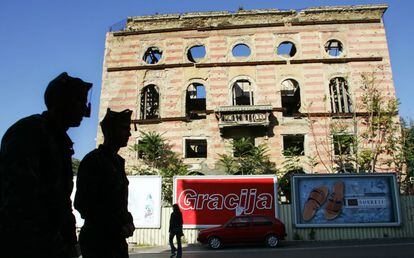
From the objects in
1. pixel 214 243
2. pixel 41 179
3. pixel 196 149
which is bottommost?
pixel 214 243

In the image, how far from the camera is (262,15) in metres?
23.8

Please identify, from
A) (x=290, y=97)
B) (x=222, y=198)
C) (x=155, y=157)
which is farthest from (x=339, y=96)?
(x=155, y=157)

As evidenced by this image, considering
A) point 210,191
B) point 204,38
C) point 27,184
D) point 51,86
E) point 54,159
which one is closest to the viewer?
point 27,184

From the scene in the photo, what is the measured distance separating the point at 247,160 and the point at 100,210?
697 inches

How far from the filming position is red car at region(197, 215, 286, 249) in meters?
13.9

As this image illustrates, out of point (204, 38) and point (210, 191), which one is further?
point (204, 38)

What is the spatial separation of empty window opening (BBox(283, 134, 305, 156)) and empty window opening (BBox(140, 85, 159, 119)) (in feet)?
28.9

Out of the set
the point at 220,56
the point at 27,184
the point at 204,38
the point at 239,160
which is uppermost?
the point at 204,38

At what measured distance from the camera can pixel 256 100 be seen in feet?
73.2

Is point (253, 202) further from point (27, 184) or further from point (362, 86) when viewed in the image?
point (27, 184)

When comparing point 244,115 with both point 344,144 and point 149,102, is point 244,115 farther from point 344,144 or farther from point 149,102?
point 149,102

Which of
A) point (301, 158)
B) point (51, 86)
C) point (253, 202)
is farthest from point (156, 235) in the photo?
point (51, 86)

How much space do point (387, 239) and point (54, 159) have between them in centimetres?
1677

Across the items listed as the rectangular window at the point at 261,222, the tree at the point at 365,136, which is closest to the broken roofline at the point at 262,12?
the tree at the point at 365,136
